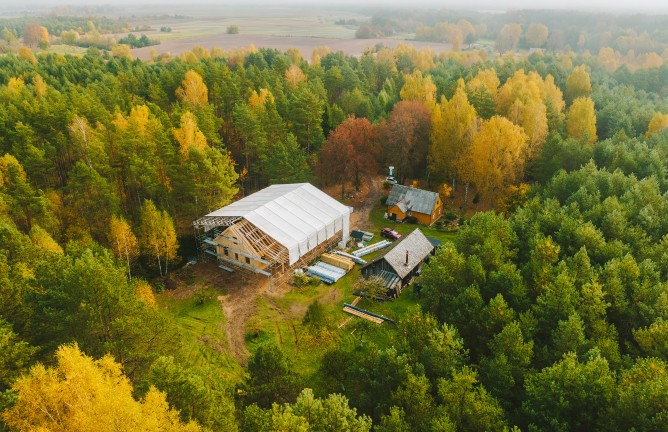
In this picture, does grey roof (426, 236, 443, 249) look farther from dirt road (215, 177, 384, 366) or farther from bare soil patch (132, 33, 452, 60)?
bare soil patch (132, 33, 452, 60)

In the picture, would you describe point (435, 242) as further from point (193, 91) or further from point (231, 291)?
point (193, 91)

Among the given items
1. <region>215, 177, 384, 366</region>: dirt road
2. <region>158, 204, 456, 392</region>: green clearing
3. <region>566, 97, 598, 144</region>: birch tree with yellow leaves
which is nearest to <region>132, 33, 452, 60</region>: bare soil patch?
<region>566, 97, 598, 144</region>: birch tree with yellow leaves

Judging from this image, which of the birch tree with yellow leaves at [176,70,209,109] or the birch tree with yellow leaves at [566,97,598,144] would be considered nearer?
the birch tree with yellow leaves at [566,97,598,144]

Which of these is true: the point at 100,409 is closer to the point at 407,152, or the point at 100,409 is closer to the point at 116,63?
the point at 407,152

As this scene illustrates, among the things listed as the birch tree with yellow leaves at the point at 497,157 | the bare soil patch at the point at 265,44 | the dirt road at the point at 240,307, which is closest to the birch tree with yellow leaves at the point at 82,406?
the dirt road at the point at 240,307

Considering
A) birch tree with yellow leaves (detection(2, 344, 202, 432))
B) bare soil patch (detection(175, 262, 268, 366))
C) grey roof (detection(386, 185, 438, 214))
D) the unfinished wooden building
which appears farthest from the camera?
grey roof (detection(386, 185, 438, 214))

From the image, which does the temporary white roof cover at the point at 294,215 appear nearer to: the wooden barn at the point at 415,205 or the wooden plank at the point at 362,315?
the wooden plank at the point at 362,315
